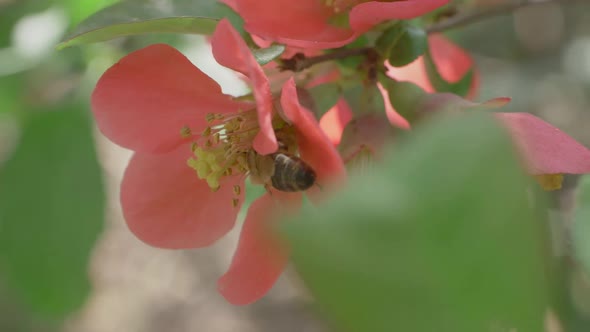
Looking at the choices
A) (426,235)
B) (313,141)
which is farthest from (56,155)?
(426,235)

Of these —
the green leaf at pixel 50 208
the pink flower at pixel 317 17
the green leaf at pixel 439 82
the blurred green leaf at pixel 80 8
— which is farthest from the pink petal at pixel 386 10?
the green leaf at pixel 50 208

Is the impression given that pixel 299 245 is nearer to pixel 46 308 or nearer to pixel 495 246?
pixel 495 246

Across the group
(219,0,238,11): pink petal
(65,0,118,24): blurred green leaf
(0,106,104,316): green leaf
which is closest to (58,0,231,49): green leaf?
(219,0,238,11): pink petal

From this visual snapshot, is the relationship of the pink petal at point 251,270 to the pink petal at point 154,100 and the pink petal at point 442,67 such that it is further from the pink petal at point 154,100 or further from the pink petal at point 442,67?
the pink petal at point 442,67

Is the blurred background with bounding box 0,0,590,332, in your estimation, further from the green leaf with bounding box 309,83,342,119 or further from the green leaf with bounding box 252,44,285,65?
the green leaf with bounding box 252,44,285,65

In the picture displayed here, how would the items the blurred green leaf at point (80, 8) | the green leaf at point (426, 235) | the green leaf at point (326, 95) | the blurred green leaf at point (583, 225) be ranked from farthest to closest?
the blurred green leaf at point (80, 8) → the green leaf at point (326, 95) → the blurred green leaf at point (583, 225) → the green leaf at point (426, 235)

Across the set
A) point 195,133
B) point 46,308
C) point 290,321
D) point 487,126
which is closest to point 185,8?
point 195,133
